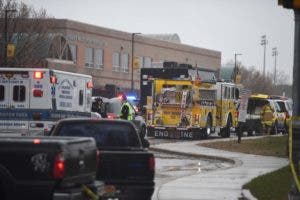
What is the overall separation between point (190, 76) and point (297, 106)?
90.6 feet

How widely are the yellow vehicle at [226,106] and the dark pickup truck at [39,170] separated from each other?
32.1 meters

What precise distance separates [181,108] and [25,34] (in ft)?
76.1

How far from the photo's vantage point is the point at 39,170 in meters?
10.4

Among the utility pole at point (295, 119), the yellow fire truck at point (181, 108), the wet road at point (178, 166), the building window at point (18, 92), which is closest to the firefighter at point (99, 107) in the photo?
the yellow fire truck at point (181, 108)

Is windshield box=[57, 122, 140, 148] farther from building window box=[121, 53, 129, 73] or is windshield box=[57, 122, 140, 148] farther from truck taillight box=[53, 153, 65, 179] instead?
building window box=[121, 53, 129, 73]

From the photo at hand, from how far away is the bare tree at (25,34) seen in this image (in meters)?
58.9

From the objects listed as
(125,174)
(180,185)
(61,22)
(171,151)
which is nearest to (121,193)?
(125,174)

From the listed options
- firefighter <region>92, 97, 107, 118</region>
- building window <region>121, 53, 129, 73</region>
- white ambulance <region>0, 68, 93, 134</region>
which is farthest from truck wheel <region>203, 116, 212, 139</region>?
building window <region>121, 53, 129, 73</region>

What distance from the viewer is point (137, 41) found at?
94750 mm

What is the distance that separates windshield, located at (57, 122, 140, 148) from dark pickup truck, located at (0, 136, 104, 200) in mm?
4031

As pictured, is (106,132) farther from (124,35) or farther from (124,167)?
(124,35)

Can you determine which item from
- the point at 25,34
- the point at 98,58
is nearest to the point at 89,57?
the point at 98,58

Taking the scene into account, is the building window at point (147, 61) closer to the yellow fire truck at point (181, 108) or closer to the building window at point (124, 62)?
the building window at point (124, 62)

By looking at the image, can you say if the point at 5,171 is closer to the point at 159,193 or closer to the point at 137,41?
the point at 159,193
